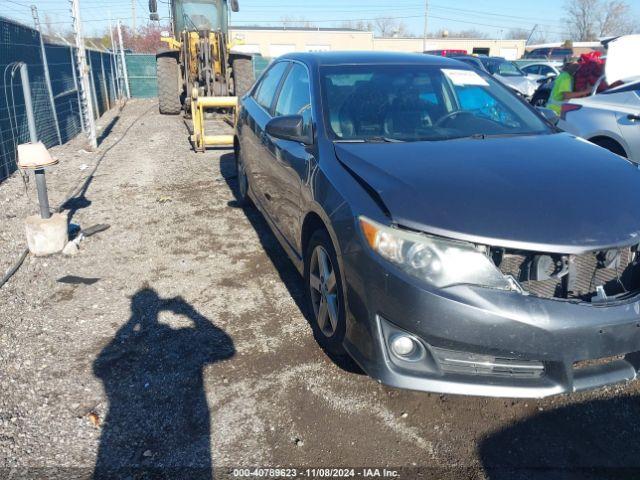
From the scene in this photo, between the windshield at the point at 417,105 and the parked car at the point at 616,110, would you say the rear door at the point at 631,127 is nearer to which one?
the parked car at the point at 616,110

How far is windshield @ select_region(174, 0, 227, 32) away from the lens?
536 inches

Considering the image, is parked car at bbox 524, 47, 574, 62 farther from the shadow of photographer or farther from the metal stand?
the shadow of photographer

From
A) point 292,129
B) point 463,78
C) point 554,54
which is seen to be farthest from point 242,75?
point 554,54

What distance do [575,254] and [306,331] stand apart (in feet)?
5.94

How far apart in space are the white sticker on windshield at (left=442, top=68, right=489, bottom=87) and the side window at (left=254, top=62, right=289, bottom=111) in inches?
55.5

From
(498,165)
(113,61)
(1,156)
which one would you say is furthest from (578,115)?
(113,61)

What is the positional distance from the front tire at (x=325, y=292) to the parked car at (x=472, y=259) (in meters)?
Answer: 0.01

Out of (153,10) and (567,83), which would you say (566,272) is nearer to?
(567,83)

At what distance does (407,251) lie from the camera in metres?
2.31

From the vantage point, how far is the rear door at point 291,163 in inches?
133

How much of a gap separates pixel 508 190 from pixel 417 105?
1.35 m

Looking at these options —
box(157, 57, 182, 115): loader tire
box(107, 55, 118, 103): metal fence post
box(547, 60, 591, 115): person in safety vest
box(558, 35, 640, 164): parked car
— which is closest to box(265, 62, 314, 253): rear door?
box(558, 35, 640, 164): parked car

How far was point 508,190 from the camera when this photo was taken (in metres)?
2.55

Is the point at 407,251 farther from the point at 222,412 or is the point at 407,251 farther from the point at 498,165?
the point at 222,412
